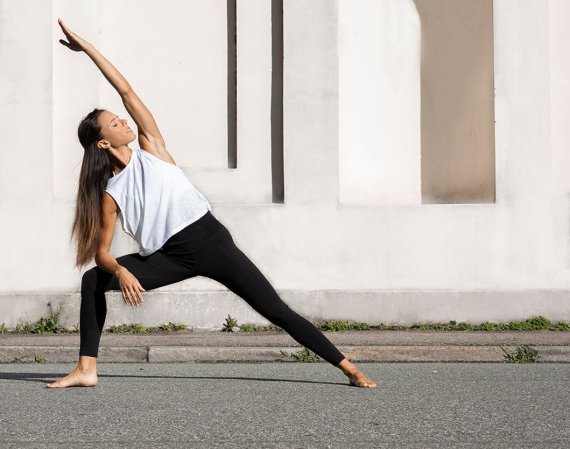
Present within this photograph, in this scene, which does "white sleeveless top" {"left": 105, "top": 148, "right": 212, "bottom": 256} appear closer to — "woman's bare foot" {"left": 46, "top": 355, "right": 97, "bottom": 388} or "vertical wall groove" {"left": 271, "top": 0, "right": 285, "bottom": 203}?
"woman's bare foot" {"left": 46, "top": 355, "right": 97, "bottom": 388}

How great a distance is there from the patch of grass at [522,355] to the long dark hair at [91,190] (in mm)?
3796

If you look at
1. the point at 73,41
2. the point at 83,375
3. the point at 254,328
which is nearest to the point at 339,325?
the point at 254,328

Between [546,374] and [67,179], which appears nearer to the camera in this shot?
[546,374]

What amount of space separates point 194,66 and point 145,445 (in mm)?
7012

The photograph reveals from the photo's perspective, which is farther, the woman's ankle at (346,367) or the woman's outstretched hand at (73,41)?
the woman's ankle at (346,367)

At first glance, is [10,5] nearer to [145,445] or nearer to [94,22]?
[94,22]

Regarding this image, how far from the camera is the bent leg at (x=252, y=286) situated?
6.90m

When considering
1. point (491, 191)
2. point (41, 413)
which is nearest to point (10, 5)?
point (491, 191)

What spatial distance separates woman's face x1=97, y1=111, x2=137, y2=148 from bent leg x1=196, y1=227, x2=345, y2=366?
83 centimetres

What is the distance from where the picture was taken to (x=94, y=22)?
11.3m

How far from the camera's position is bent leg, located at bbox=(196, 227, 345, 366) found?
6.90m

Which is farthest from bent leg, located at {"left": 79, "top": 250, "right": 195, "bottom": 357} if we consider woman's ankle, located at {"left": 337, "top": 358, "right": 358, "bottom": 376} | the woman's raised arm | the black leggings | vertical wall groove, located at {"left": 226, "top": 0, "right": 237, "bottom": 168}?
vertical wall groove, located at {"left": 226, "top": 0, "right": 237, "bottom": 168}

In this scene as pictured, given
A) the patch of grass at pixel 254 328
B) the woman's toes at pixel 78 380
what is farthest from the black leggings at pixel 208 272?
the patch of grass at pixel 254 328

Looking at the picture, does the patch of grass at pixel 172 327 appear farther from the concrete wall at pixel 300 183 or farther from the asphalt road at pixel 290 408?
the asphalt road at pixel 290 408
